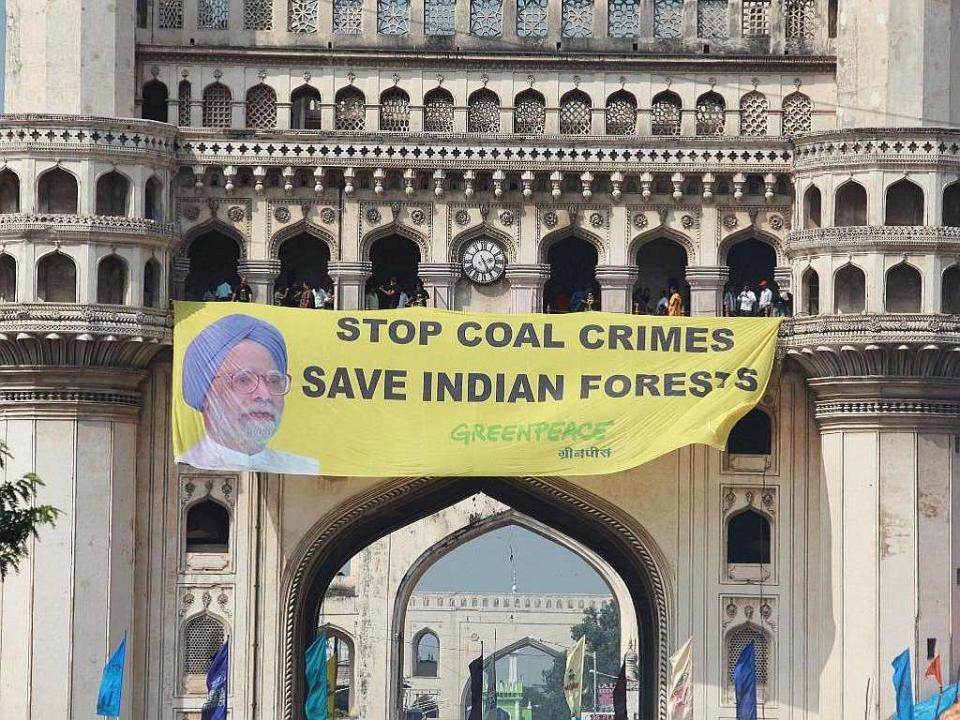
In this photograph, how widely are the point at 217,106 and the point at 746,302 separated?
7836 millimetres

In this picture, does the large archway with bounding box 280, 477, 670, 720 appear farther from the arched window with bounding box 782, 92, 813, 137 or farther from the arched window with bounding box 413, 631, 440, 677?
the arched window with bounding box 413, 631, 440, 677

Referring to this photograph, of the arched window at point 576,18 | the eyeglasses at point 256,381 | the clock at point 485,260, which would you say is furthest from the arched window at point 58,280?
the arched window at point 576,18

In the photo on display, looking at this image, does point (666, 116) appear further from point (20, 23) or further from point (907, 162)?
point (20, 23)

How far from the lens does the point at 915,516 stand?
39.9 m

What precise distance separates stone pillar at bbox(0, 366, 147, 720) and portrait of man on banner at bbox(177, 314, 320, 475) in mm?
1129

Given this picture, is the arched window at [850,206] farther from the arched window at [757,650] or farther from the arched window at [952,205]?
the arched window at [757,650]

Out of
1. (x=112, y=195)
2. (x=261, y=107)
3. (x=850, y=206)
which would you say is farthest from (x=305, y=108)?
(x=850, y=206)

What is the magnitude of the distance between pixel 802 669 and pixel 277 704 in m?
7.15

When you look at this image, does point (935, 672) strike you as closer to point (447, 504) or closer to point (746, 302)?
point (746, 302)

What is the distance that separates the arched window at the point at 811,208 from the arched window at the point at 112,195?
9188 millimetres

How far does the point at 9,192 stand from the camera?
4059 cm

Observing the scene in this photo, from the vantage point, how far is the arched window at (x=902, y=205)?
1597 inches

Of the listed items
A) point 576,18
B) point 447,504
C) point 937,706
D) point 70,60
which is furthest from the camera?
point 447,504

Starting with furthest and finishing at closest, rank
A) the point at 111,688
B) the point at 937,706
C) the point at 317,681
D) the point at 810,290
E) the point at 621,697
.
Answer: the point at 621,697
the point at 317,681
the point at 810,290
the point at 111,688
the point at 937,706
